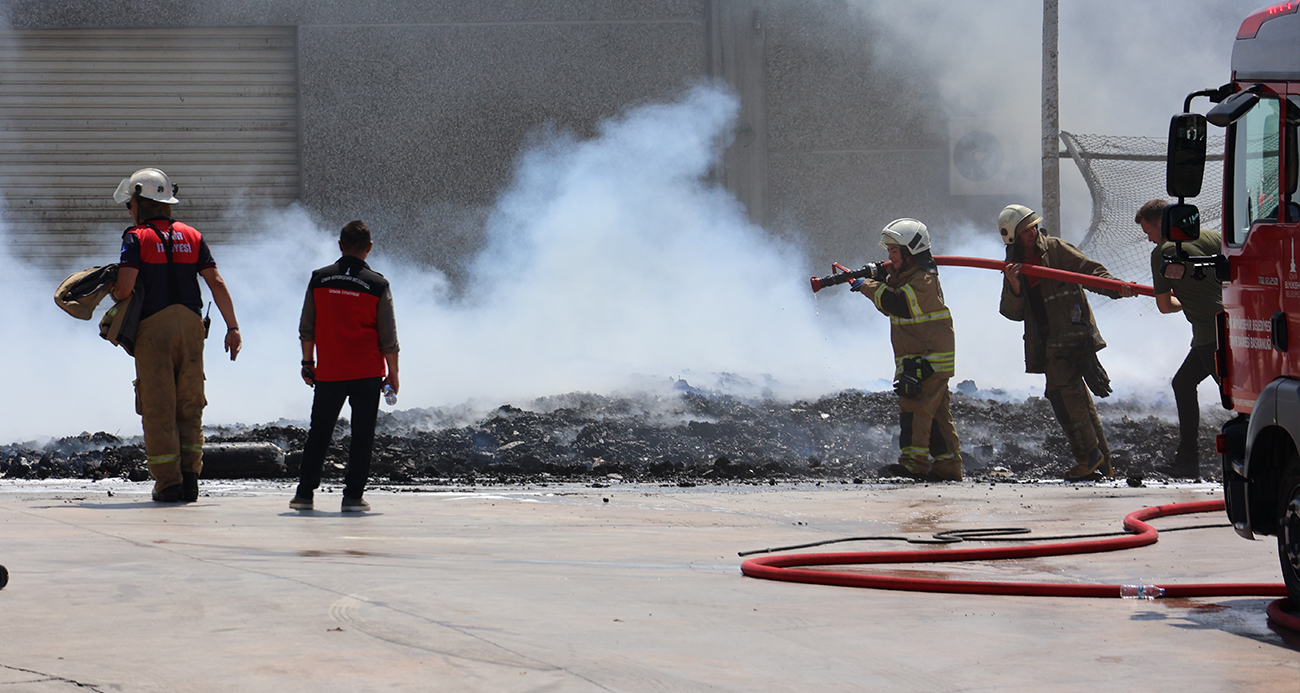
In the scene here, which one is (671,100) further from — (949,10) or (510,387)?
(510,387)

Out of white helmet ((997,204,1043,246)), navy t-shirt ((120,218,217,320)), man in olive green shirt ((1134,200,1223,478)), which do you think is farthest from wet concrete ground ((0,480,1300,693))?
white helmet ((997,204,1043,246))

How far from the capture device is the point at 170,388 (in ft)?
22.2

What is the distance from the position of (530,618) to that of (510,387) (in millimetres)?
8334

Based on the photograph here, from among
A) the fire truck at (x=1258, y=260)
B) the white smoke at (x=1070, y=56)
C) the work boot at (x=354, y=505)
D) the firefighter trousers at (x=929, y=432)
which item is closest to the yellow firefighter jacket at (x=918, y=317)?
the firefighter trousers at (x=929, y=432)

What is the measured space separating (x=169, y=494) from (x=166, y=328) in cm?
83

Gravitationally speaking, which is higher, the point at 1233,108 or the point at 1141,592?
the point at 1233,108

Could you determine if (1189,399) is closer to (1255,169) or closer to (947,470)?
(947,470)

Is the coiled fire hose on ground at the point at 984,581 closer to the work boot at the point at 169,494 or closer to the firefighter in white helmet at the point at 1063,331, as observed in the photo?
the firefighter in white helmet at the point at 1063,331

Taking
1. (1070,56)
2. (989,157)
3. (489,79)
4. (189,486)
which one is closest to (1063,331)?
(189,486)

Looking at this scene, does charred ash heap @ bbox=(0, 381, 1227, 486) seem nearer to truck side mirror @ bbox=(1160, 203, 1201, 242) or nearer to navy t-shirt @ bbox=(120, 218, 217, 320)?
navy t-shirt @ bbox=(120, 218, 217, 320)

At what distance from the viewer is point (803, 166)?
14961 mm

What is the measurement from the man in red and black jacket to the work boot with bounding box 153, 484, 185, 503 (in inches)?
25.3

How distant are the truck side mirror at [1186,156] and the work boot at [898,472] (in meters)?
4.44

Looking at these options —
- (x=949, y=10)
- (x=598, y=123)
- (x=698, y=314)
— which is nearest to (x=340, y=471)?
(x=698, y=314)
